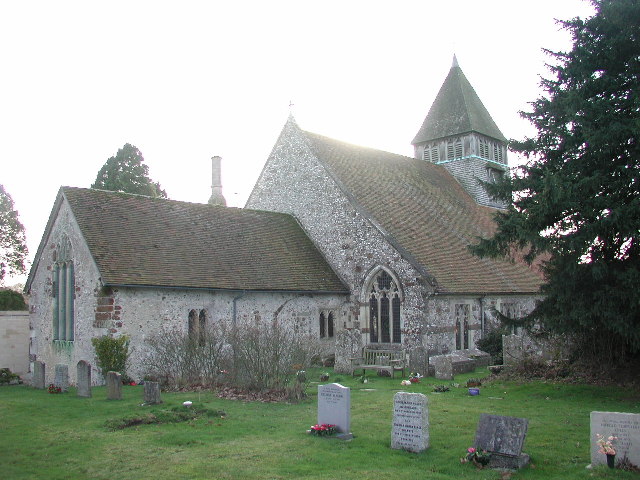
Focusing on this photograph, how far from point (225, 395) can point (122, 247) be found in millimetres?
6671

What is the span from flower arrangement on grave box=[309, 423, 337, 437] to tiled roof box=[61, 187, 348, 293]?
8.97 m

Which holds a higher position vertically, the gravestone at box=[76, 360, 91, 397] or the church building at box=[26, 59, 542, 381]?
the church building at box=[26, 59, 542, 381]

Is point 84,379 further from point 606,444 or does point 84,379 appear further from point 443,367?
point 606,444

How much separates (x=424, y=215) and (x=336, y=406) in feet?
54.5

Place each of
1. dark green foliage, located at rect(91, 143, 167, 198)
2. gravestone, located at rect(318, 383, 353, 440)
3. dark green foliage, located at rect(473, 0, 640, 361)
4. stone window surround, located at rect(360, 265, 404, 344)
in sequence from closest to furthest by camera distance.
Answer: gravestone, located at rect(318, 383, 353, 440)
dark green foliage, located at rect(473, 0, 640, 361)
stone window surround, located at rect(360, 265, 404, 344)
dark green foliage, located at rect(91, 143, 167, 198)

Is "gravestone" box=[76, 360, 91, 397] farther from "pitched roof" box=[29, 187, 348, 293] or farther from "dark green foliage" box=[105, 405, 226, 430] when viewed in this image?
"dark green foliage" box=[105, 405, 226, 430]

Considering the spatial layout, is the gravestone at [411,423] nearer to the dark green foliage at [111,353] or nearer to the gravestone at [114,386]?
the gravestone at [114,386]

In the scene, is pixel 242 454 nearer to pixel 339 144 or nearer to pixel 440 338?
pixel 440 338

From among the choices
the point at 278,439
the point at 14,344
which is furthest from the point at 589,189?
the point at 14,344

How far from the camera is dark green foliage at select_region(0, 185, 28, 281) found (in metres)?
46.2

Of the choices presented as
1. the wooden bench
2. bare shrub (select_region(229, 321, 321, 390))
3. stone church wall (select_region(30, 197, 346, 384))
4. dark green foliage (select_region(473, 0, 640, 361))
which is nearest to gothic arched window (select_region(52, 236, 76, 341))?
stone church wall (select_region(30, 197, 346, 384))

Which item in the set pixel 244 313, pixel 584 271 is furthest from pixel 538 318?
pixel 244 313

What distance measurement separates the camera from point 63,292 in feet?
64.4

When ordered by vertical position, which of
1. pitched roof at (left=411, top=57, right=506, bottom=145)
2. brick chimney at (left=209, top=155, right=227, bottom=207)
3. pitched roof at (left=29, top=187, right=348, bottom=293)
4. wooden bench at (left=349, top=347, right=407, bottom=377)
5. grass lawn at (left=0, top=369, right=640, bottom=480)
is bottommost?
grass lawn at (left=0, top=369, right=640, bottom=480)
